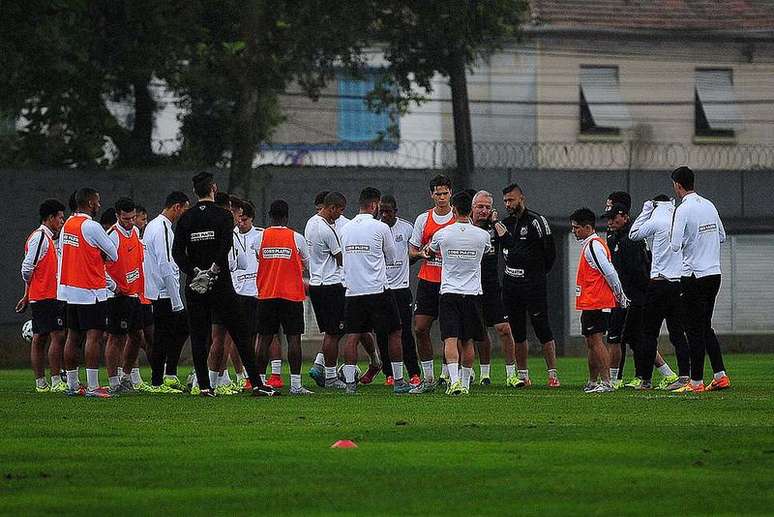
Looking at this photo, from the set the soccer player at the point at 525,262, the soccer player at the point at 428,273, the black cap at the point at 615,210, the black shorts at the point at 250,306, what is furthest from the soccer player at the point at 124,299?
the black cap at the point at 615,210

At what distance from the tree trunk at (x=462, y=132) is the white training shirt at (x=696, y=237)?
15238 mm

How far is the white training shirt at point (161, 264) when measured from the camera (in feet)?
60.7

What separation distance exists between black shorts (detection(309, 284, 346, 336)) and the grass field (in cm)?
194

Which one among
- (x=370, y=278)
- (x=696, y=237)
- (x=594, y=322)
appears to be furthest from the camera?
(x=594, y=322)

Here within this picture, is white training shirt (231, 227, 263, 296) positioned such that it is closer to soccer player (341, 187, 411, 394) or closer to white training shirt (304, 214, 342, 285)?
Result: white training shirt (304, 214, 342, 285)

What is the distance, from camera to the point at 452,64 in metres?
31.7

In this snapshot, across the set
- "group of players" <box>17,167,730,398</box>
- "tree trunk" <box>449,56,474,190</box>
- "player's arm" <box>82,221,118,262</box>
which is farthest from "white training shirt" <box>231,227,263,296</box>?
"tree trunk" <box>449,56,474,190</box>

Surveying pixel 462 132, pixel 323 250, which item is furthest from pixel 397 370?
pixel 462 132

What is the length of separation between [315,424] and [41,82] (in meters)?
16.9

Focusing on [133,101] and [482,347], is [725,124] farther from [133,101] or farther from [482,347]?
[482,347]

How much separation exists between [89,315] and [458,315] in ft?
12.9

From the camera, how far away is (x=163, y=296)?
730 inches

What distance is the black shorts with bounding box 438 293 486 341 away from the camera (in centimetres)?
1739

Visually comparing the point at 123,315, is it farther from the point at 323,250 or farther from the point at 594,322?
the point at 594,322
